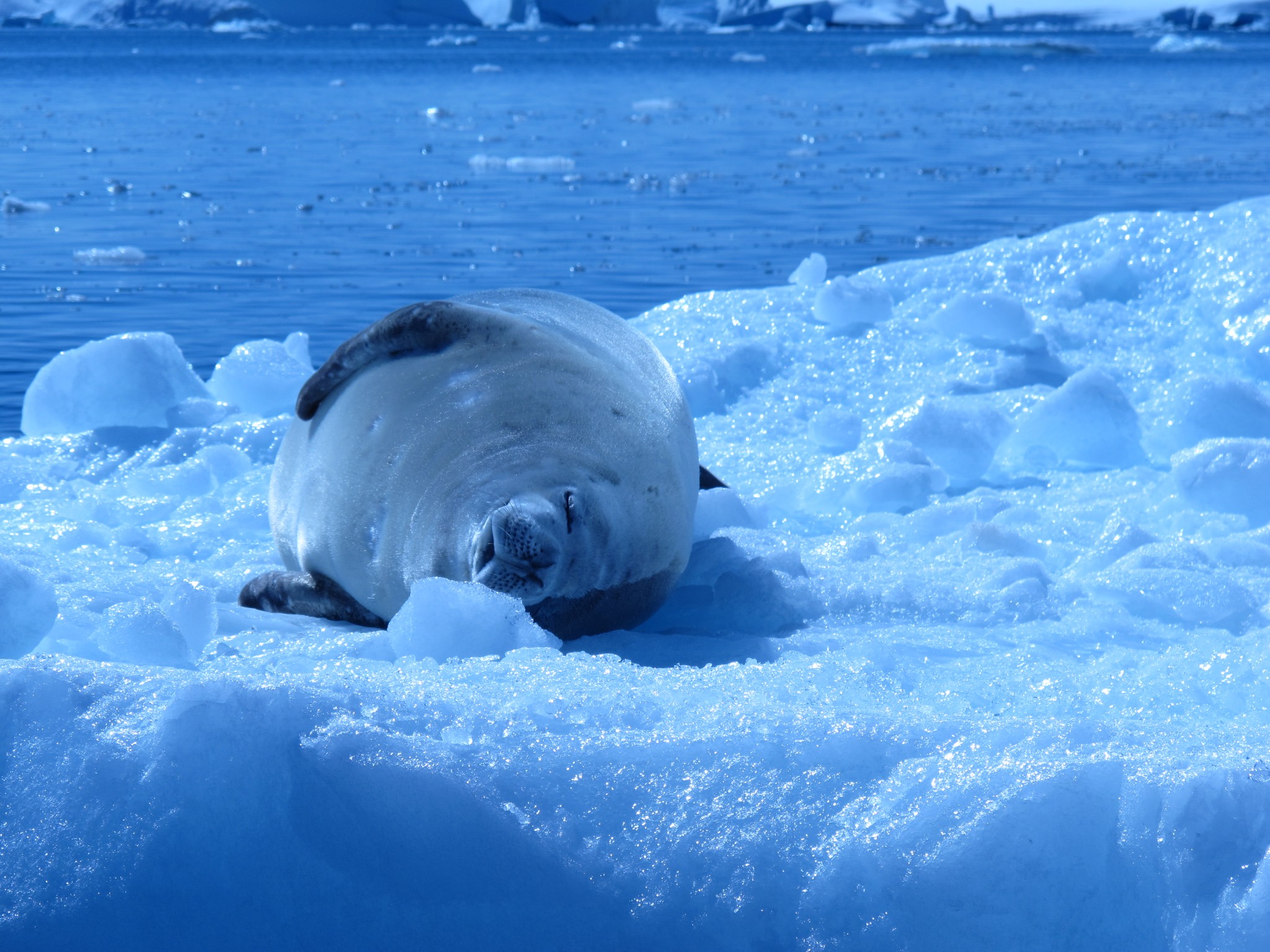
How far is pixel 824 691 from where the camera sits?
2332mm

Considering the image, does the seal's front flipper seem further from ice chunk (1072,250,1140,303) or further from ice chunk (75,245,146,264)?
ice chunk (75,245,146,264)

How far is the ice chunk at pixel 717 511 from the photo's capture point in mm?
3578

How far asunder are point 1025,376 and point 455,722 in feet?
12.0

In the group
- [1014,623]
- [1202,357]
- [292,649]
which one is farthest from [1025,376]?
[292,649]

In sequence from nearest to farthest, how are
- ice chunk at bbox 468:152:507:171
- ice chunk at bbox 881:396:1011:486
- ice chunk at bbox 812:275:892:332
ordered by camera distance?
1. ice chunk at bbox 881:396:1011:486
2. ice chunk at bbox 812:275:892:332
3. ice chunk at bbox 468:152:507:171

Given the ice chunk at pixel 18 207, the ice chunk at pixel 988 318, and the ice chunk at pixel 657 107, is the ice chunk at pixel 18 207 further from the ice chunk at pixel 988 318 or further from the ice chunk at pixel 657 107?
the ice chunk at pixel 657 107

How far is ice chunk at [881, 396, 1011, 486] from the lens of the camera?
4383mm

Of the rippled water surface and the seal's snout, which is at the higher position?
the seal's snout

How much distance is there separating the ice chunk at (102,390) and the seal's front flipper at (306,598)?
1912mm

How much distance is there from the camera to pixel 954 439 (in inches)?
173

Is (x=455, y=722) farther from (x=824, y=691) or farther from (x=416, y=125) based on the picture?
(x=416, y=125)

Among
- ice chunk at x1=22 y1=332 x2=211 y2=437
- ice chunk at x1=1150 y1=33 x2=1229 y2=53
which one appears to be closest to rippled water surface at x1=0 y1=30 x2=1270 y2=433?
ice chunk at x1=22 y1=332 x2=211 y2=437

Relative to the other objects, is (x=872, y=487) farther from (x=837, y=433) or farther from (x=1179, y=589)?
(x=1179, y=589)

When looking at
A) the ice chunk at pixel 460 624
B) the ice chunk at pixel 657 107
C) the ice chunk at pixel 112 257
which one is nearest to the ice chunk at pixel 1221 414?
the ice chunk at pixel 460 624
